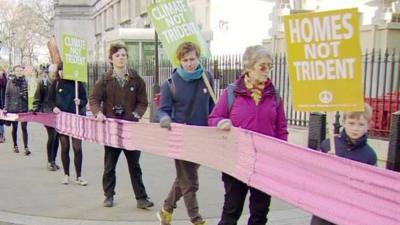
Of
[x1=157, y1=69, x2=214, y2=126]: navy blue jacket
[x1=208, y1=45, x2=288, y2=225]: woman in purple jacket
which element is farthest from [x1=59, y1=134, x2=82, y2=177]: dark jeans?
[x1=208, y1=45, x2=288, y2=225]: woman in purple jacket

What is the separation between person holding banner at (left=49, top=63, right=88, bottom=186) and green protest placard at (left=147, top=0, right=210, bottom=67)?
8.11ft

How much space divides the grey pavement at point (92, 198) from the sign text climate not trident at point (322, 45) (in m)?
2.60

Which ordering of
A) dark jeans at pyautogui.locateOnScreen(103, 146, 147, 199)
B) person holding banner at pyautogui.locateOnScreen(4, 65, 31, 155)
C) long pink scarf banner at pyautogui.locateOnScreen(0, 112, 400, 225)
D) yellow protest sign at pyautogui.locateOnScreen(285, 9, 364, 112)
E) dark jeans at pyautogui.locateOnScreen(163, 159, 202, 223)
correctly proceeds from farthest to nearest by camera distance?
person holding banner at pyautogui.locateOnScreen(4, 65, 31, 155) < dark jeans at pyautogui.locateOnScreen(103, 146, 147, 199) < dark jeans at pyautogui.locateOnScreen(163, 159, 202, 223) < yellow protest sign at pyautogui.locateOnScreen(285, 9, 364, 112) < long pink scarf banner at pyautogui.locateOnScreen(0, 112, 400, 225)

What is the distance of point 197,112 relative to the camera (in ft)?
16.4

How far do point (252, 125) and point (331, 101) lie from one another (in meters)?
0.85

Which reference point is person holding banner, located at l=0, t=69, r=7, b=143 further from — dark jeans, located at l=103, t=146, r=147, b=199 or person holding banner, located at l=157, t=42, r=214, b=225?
person holding banner, located at l=157, t=42, r=214, b=225

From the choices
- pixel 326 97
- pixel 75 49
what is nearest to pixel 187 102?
pixel 326 97

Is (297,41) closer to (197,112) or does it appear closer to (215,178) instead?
(197,112)

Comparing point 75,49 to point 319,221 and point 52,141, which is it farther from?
point 319,221

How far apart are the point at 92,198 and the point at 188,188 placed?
2173 mm

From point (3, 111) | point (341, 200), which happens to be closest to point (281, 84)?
point (3, 111)

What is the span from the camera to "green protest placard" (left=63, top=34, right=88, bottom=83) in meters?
7.47

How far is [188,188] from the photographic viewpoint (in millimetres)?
4957

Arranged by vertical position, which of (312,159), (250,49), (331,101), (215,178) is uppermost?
(250,49)
